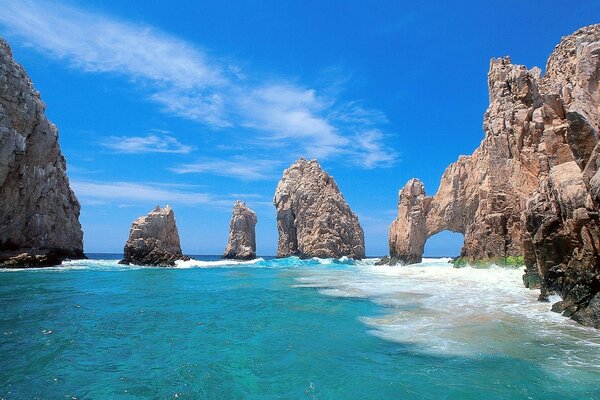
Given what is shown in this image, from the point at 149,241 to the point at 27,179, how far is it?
18.7m

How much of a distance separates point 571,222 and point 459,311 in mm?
5010

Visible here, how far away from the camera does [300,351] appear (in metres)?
10.2

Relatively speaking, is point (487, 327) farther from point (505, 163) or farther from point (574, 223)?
point (505, 163)

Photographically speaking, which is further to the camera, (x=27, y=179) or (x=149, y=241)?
(x=149, y=241)

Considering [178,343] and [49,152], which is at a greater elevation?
[49,152]

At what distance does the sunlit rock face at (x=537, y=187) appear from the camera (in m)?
12.9

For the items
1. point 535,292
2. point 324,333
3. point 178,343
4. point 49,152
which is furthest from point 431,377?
point 49,152

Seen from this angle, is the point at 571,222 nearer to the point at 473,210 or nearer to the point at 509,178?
the point at 509,178

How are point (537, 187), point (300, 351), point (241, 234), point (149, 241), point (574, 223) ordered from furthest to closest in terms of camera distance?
1. point (241, 234)
2. point (149, 241)
3. point (537, 187)
4. point (574, 223)
5. point (300, 351)

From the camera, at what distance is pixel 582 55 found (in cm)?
2294

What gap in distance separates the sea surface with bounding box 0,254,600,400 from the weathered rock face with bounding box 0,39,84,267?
34522 millimetres

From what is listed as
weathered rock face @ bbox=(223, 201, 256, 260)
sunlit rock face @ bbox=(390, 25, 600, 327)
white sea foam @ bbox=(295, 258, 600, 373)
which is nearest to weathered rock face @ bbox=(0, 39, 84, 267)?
weathered rock face @ bbox=(223, 201, 256, 260)

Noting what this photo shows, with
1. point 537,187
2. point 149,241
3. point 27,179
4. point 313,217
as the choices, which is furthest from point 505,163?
point 27,179

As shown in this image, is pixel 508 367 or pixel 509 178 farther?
pixel 509 178
